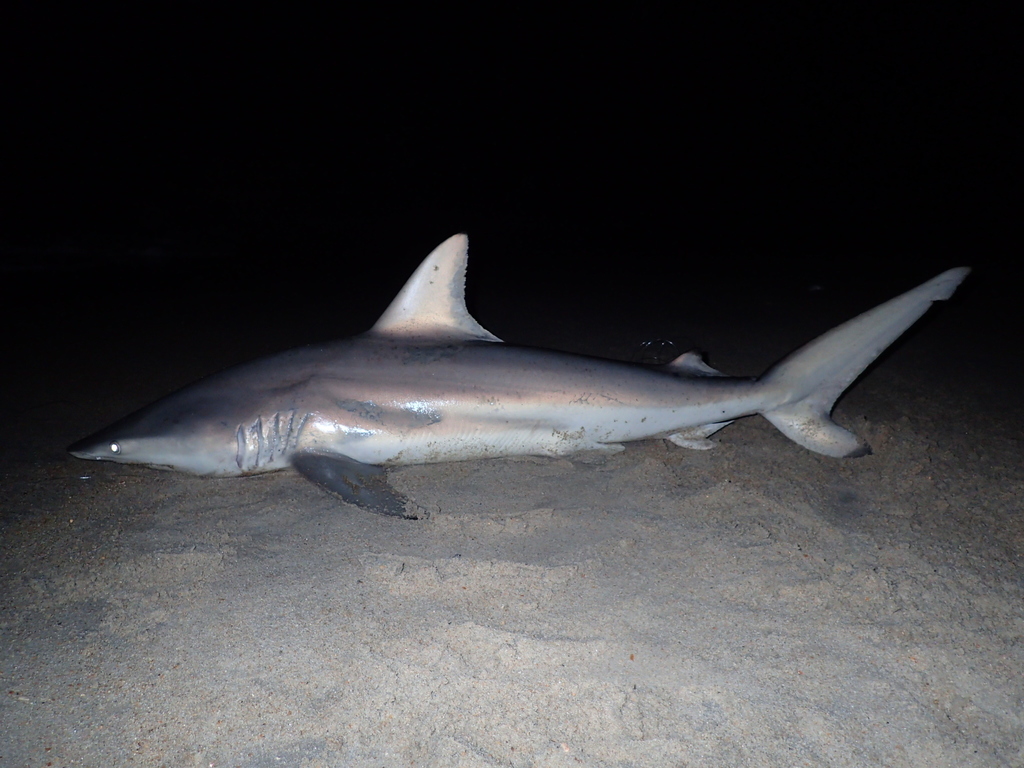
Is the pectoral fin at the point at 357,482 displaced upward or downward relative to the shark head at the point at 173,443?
downward

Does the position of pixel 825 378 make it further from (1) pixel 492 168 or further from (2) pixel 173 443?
(1) pixel 492 168

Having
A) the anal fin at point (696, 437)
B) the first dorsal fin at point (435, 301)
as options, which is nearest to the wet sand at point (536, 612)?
the anal fin at point (696, 437)

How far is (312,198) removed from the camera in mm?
20328

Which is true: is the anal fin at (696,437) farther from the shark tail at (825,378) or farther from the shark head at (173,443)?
the shark head at (173,443)

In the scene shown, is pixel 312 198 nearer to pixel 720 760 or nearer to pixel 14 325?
pixel 14 325

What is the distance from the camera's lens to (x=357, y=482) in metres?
3.15

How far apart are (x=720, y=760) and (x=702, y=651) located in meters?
0.43

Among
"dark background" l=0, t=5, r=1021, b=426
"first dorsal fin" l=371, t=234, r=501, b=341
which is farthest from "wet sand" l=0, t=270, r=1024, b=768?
"dark background" l=0, t=5, r=1021, b=426

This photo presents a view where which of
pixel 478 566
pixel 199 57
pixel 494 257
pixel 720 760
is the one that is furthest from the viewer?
pixel 199 57

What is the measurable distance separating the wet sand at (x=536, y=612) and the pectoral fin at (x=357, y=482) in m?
0.09

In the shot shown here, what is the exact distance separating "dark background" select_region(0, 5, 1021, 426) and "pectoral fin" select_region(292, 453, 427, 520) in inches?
106

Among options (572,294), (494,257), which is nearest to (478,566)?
(572,294)

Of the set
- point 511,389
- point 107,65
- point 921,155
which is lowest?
point 511,389

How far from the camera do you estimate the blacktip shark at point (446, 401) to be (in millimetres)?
3281
